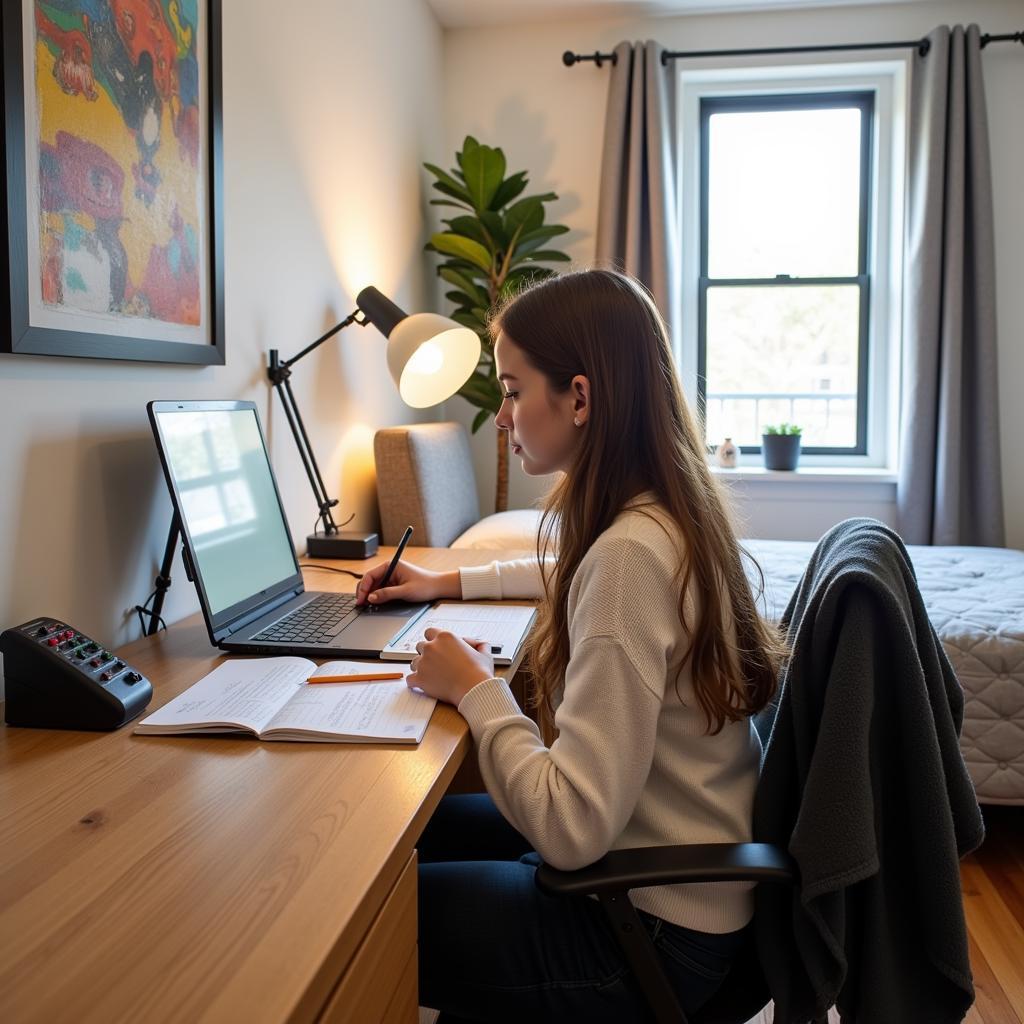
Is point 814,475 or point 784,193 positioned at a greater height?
point 784,193

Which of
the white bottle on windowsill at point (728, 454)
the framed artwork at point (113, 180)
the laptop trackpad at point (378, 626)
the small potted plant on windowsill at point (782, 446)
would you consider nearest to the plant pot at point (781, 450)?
the small potted plant on windowsill at point (782, 446)

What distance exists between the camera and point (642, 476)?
1.06 m

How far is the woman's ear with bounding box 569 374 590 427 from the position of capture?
1.06 meters

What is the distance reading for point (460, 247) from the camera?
10.2ft

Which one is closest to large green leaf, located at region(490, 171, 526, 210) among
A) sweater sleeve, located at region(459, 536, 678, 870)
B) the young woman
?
the young woman

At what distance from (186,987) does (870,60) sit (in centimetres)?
377

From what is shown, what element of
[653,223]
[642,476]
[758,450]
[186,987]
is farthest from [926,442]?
[186,987]

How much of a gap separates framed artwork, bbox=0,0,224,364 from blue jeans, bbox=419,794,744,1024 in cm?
84

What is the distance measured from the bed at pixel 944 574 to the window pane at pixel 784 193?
135cm

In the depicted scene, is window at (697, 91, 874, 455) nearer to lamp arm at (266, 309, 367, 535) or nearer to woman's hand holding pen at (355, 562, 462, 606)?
lamp arm at (266, 309, 367, 535)

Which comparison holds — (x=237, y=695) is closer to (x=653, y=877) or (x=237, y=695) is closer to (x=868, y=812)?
(x=653, y=877)

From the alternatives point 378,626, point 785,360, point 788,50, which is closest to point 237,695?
point 378,626

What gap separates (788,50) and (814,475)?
1568 millimetres

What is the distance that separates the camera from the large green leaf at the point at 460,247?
122 inches
